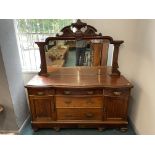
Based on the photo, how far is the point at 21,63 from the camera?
2.25m

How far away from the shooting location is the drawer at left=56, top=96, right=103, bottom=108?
6.28 ft

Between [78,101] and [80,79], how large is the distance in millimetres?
296

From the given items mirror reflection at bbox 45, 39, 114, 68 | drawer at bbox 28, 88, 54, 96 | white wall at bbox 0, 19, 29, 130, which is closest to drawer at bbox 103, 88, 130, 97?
mirror reflection at bbox 45, 39, 114, 68

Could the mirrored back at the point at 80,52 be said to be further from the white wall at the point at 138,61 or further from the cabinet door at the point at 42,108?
→ the cabinet door at the point at 42,108

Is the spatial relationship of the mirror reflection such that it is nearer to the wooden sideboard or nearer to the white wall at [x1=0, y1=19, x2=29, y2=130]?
the wooden sideboard

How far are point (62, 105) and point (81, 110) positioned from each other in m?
0.25

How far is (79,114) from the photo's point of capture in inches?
78.8

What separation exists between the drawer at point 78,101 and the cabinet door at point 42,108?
0.11m

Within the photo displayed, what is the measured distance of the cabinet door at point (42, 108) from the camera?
6.35ft

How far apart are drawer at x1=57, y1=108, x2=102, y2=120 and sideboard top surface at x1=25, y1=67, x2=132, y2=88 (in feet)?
1.13

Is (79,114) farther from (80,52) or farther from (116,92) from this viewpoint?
(80,52)
